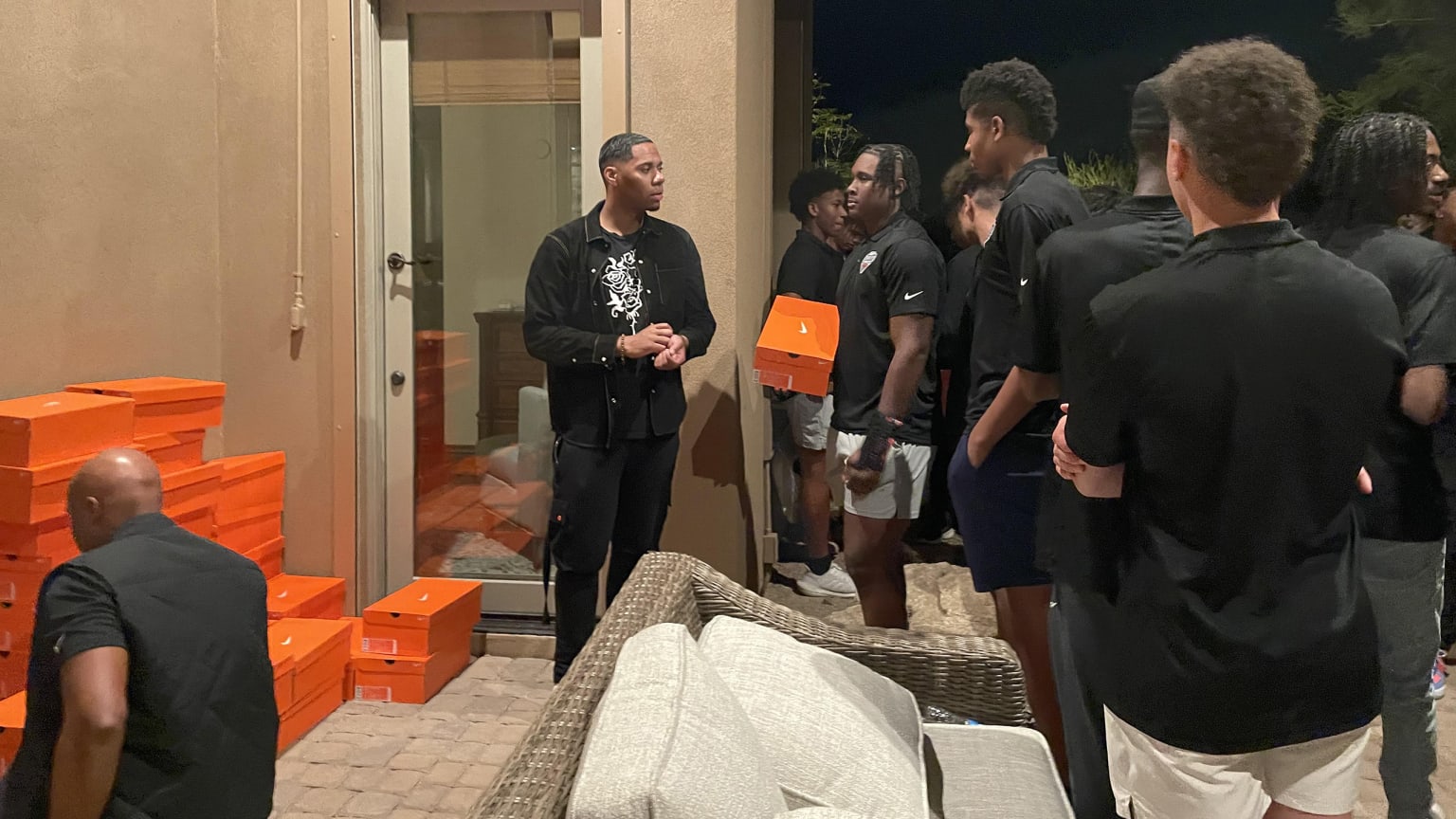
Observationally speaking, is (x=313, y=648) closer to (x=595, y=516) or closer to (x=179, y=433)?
(x=179, y=433)

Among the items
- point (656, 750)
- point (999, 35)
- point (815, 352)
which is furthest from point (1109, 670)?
point (999, 35)

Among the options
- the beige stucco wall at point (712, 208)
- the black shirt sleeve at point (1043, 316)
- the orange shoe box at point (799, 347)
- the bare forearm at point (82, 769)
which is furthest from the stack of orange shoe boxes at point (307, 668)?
the black shirt sleeve at point (1043, 316)

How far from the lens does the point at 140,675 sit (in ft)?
5.84

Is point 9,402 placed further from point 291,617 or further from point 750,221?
point 750,221

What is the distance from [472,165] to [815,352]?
1.62m

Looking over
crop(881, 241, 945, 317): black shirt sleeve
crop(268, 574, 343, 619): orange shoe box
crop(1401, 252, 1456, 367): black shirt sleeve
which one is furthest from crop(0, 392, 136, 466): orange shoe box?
crop(1401, 252, 1456, 367): black shirt sleeve

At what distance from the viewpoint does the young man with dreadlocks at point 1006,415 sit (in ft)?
7.23

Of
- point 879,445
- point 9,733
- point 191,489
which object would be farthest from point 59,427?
point 879,445

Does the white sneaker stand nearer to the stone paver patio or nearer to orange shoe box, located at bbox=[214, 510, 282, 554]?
the stone paver patio

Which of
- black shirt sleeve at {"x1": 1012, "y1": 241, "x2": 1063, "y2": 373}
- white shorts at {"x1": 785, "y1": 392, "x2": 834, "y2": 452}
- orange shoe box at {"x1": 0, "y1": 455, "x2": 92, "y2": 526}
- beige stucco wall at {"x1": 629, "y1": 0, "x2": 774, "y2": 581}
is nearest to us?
black shirt sleeve at {"x1": 1012, "y1": 241, "x2": 1063, "y2": 373}

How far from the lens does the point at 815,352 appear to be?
10.2ft

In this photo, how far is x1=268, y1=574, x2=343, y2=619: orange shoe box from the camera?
3537 mm

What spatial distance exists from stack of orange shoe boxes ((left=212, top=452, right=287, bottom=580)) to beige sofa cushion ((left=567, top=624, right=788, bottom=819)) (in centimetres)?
253

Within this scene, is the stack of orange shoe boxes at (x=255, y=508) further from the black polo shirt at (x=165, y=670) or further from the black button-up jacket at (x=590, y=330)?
the black polo shirt at (x=165, y=670)
